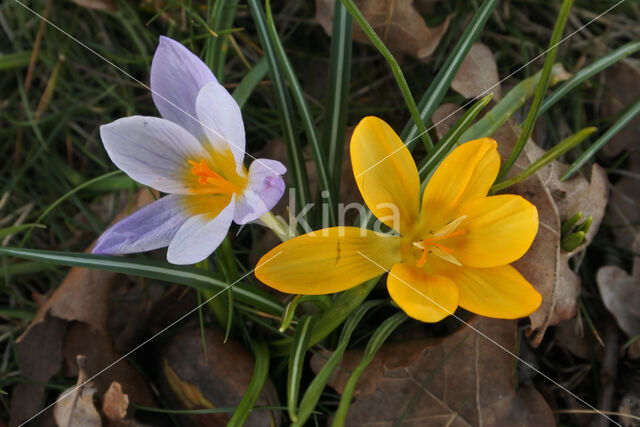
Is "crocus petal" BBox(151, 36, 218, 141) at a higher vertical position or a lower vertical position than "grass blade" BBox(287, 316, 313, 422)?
higher

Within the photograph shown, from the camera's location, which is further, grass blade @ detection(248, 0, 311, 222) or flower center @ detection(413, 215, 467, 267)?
grass blade @ detection(248, 0, 311, 222)

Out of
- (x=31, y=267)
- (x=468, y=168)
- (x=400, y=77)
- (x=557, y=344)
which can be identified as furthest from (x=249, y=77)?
(x=557, y=344)

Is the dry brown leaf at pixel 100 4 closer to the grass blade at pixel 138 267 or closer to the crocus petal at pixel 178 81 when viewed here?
the crocus petal at pixel 178 81

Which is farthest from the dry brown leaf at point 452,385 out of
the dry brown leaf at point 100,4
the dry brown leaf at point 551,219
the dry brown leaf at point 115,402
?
the dry brown leaf at point 100,4

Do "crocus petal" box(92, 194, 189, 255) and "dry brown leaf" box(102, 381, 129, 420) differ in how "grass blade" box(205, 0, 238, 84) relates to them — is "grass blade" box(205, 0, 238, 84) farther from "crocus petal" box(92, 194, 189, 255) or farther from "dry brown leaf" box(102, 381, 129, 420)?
"dry brown leaf" box(102, 381, 129, 420)

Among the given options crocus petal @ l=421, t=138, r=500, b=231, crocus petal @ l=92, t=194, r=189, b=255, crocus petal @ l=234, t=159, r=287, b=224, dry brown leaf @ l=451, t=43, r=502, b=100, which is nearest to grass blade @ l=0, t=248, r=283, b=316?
crocus petal @ l=92, t=194, r=189, b=255

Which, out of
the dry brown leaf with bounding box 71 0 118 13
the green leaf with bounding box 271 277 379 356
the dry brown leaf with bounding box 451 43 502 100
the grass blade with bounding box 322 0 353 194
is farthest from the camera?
the dry brown leaf with bounding box 71 0 118 13

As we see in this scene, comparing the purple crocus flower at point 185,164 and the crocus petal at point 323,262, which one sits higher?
the purple crocus flower at point 185,164

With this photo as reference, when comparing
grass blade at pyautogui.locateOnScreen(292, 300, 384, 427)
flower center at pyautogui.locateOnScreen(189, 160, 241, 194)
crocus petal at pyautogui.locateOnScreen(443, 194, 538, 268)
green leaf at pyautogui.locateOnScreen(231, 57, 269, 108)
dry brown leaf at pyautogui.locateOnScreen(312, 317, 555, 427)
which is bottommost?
dry brown leaf at pyautogui.locateOnScreen(312, 317, 555, 427)

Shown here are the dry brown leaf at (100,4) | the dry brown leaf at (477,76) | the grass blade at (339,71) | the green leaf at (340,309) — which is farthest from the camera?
Answer: the dry brown leaf at (100,4)
